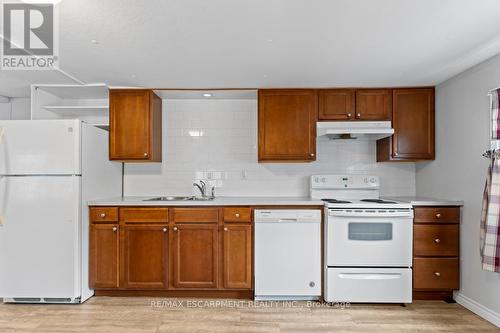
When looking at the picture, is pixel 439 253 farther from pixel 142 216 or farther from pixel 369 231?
pixel 142 216

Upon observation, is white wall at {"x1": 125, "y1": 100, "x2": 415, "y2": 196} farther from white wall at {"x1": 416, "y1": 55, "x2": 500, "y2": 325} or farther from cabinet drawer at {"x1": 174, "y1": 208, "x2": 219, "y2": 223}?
white wall at {"x1": 416, "y1": 55, "x2": 500, "y2": 325}

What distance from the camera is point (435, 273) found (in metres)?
3.02

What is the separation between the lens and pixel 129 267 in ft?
10.3

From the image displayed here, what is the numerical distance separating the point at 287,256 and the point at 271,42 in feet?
6.41

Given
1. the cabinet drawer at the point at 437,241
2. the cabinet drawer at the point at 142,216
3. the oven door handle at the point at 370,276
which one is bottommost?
the oven door handle at the point at 370,276

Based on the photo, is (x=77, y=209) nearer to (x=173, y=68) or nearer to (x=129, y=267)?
(x=129, y=267)

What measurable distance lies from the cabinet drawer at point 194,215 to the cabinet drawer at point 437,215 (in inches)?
77.8

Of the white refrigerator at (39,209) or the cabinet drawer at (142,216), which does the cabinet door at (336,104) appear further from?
the white refrigerator at (39,209)

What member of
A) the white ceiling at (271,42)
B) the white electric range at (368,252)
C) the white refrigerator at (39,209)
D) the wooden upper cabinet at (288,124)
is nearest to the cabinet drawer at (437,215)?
the white electric range at (368,252)

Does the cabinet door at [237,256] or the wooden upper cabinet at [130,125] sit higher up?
the wooden upper cabinet at [130,125]

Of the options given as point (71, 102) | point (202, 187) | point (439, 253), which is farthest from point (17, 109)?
point (439, 253)

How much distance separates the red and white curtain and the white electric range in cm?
58

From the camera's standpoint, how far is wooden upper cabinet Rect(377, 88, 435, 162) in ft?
11.2

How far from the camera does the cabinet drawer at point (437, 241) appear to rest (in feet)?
9.92
